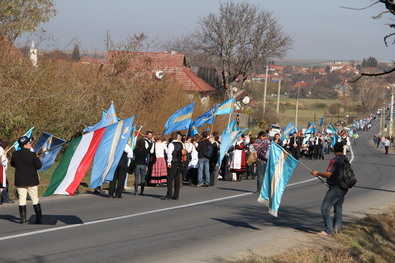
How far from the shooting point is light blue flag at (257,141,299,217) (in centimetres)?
→ 1360

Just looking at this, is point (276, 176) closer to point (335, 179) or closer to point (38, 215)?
point (335, 179)

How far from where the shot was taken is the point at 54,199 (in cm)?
1806

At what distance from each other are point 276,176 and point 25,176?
14.8 feet

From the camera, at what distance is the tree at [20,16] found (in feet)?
93.1

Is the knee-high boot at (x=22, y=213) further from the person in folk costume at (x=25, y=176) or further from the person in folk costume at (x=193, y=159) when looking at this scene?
the person in folk costume at (x=193, y=159)

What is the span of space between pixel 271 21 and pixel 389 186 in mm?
50115

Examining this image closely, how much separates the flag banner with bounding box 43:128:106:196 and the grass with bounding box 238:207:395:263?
3.79 metres

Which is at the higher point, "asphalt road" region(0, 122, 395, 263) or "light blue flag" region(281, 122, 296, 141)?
"light blue flag" region(281, 122, 296, 141)

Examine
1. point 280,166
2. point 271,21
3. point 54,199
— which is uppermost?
point 271,21

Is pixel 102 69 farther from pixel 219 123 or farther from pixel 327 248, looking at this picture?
pixel 327 248

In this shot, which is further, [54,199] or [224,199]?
[224,199]

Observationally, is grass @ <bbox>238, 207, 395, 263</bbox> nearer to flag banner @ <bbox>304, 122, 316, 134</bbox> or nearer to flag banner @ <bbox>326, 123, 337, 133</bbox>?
flag banner @ <bbox>304, 122, 316, 134</bbox>

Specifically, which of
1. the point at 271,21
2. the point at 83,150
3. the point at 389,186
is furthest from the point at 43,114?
the point at 271,21

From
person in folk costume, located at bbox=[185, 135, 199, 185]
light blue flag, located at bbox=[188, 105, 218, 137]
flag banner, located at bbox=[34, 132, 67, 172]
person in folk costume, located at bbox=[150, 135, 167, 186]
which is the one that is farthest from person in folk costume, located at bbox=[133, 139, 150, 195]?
light blue flag, located at bbox=[188, 105, 218, 137]
